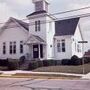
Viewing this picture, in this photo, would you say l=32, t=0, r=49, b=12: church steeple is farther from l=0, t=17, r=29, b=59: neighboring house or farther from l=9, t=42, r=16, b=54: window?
l=9, t=42, r=16, b=54: window

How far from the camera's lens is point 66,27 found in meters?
35.1

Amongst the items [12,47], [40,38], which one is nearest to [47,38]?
[40,38]

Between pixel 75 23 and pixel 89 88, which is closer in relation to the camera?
pixel 89 88

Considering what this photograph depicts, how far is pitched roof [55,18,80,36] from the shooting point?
1329 inches

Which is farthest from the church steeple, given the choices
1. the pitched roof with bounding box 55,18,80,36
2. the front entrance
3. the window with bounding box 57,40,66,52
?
the front entrance

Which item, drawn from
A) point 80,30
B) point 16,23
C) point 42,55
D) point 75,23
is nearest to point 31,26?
point 16,23

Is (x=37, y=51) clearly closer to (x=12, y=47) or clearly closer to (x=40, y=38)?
(x=40, y=38)

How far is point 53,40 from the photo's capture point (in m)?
34.2

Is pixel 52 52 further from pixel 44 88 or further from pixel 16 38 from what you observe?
pixel 44 88

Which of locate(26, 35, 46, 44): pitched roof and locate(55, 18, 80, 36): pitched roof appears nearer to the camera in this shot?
locate(26, 35, 46, 44): pitched roof

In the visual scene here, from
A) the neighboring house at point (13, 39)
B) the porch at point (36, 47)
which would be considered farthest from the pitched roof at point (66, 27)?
the neighboring house at point (13, 39)

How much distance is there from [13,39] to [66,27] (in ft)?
26.9

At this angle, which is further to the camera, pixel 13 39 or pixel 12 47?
pixel 12 47

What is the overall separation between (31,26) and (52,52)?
16.0 feet
